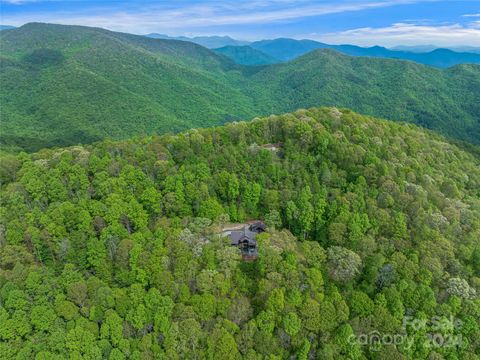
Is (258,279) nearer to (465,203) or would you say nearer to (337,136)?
(337,136)

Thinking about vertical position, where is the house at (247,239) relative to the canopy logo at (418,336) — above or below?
above

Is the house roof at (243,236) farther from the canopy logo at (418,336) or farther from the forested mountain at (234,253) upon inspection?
the canopy logo at (418,336)

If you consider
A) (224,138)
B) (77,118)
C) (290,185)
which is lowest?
(77,118)

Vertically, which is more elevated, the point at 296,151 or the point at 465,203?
the point at 296,151

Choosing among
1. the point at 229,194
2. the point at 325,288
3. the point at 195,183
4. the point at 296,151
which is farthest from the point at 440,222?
the point at 195,183

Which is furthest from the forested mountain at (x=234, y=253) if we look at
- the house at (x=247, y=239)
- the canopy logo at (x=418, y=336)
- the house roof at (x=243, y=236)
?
the house roof at (x=243, y=236)

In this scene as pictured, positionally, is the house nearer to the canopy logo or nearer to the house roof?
the house roof

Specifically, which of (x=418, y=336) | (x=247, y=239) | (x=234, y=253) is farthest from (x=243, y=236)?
(x=418, y=336)
